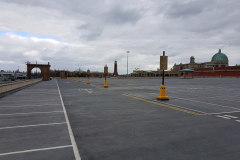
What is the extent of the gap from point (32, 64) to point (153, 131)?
54975 mm

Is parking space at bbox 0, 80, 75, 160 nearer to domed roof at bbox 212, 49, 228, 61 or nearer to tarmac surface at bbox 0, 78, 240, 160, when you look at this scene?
tarmac surface at bbox 0, 78, 240, 160

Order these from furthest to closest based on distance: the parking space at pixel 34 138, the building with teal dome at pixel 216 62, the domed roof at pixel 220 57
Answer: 1. the domed roof at pixel 220 57
2. the building with teal dome at pixel 216 62
3. the parking space at pixel 34 138

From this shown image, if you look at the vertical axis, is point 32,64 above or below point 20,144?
above

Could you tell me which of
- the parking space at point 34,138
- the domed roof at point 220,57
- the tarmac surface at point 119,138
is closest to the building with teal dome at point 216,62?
the domed roof at point 220,57

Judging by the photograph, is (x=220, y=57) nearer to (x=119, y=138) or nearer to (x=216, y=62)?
(x=216, y=62)

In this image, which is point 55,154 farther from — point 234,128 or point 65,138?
point 234,128

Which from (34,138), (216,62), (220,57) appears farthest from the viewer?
(220,57)

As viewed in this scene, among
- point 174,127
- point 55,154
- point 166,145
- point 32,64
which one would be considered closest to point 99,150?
point 55,154

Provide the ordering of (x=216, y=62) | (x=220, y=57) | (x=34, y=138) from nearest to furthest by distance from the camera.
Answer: (x=34, y=138), (x=216, y=62), (x=220, y=57)

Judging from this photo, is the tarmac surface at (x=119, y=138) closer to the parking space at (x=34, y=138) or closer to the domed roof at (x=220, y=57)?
the parking space at (x=34, y=138)

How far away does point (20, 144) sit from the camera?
4.47 m

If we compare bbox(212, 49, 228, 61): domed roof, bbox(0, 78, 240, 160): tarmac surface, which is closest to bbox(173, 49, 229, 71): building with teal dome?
bbox(212, 49, 228, 61): domed roof

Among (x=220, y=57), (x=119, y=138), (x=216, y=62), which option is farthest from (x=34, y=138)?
(x=220, y=57)

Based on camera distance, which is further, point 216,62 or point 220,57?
point 220,57
